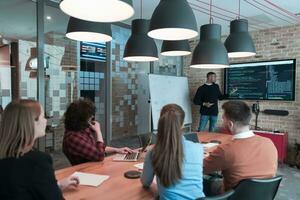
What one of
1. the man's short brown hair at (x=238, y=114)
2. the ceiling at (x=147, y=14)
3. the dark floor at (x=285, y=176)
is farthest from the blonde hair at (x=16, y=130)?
the dark floor at (x=285, y=176)

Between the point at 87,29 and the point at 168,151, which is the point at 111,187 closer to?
the point at 168,151

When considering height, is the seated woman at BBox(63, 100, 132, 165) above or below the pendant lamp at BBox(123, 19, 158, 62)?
below

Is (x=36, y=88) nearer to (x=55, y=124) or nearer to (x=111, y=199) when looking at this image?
(x=55, y=124)

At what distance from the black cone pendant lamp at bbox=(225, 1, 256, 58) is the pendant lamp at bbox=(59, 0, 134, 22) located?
68.3 inches

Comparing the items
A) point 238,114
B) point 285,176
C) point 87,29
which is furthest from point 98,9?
point 285,176

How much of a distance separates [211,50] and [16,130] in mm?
2007

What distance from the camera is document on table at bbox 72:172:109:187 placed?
1752mm

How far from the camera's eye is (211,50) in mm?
2697

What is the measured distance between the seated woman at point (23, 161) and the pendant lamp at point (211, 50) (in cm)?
182

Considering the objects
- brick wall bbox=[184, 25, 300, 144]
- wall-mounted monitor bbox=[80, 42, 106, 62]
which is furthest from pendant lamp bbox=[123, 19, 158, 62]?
brick wall bbox=[184, 25, 300, 144]

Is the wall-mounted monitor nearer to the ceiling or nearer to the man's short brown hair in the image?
the ceiling

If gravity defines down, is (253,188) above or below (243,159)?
below

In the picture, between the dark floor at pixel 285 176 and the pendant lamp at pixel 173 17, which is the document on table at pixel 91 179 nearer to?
the pendant lamp at pixel 173 17

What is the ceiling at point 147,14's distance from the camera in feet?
11.8
